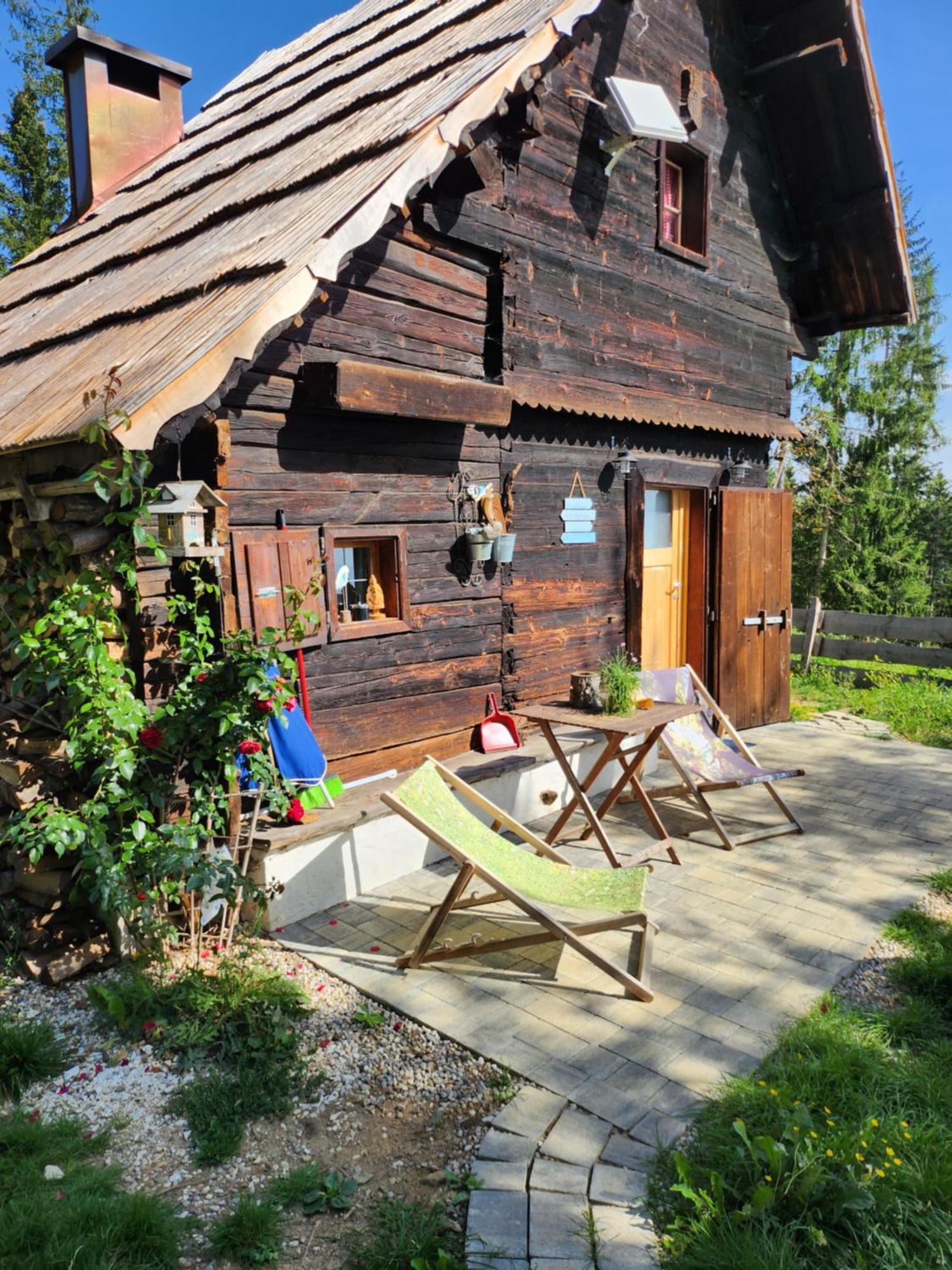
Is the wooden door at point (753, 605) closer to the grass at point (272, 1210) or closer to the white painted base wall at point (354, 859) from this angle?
the white painted base wall at point (354, 859)

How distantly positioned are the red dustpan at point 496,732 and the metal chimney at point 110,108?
6.65m

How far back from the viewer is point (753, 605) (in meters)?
8.39

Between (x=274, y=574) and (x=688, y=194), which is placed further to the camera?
(x=688, y=194)

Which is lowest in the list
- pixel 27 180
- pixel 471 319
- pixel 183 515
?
pixel 183 515

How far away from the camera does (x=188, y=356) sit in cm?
332

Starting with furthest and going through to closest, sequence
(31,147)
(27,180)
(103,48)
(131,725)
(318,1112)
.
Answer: (27,180) → (31,147) → (103,48) → (131,725) → (318,1112)

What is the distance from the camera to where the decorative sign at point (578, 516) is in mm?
6488

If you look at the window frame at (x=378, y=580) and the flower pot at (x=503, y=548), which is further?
the flower pot at (x=503, y=548)

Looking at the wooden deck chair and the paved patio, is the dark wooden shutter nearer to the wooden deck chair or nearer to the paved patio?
the wooden deck chair

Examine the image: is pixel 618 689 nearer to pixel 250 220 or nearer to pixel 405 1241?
pixel 405 1241

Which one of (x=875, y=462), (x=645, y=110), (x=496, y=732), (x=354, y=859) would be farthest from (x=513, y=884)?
(x=875, y=462)

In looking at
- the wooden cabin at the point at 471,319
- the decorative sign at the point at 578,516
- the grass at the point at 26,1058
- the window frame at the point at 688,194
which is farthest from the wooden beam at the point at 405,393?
the grass at the point at 26,1058

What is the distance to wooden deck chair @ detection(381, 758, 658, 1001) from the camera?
11.6 ft

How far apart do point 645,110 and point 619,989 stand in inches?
234
